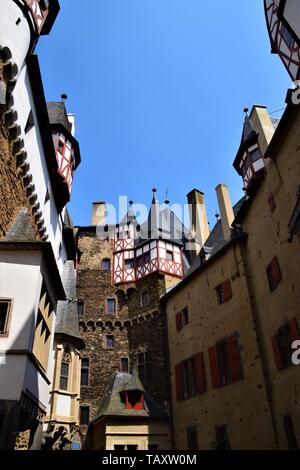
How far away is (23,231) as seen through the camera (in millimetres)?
10969

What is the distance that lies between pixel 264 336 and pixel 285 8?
39.5ft

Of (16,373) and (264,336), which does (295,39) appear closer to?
(264,336)

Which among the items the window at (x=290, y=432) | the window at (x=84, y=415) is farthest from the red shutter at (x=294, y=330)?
the window at (x=84, y=415)

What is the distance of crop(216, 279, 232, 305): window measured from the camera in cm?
1714

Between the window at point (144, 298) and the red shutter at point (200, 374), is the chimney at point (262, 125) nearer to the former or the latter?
the red shutter at point (200, 374)

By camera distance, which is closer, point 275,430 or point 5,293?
point 5,293

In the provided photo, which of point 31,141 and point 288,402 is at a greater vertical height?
point 31,141

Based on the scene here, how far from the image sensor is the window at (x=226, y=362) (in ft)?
50.9

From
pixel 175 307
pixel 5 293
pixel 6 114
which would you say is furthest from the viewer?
pixel 175 307

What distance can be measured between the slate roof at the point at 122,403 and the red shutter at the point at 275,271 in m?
10.2

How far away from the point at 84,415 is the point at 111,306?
7026 millimetres

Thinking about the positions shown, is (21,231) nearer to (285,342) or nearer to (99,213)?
(285,342)

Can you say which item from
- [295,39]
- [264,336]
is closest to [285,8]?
[295,39]
